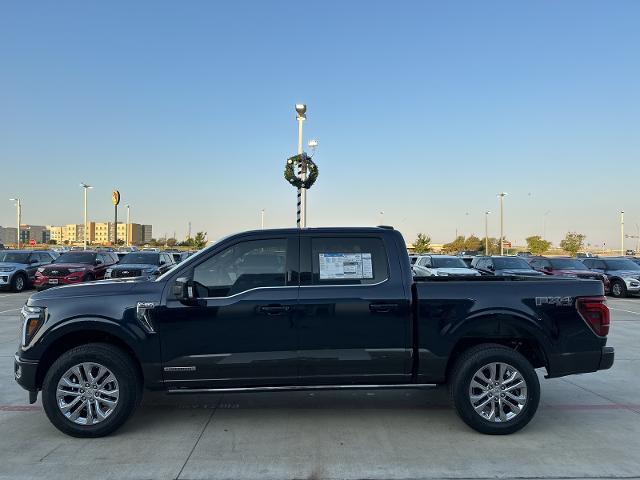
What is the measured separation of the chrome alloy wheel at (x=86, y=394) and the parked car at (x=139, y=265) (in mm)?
12159

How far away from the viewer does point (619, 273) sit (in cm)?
2125

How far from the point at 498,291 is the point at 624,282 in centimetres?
1849

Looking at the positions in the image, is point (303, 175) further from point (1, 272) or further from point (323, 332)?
point (323, 332)

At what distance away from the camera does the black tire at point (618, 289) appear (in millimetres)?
20953

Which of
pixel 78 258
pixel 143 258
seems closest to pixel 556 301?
pixel 143 258

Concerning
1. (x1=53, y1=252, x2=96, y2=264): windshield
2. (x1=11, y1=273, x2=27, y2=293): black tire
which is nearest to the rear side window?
(x1=53, y1=252, x2=96, y2=264): windshield

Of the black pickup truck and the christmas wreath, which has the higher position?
the christmas wreath

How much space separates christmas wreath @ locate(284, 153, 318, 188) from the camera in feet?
68.6

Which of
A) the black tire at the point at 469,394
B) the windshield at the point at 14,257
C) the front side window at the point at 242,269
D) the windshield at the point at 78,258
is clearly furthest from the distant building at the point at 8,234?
the black tire at the point at 469,394

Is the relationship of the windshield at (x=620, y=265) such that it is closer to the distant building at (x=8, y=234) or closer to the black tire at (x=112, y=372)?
the black tire at (x=112, y=372)

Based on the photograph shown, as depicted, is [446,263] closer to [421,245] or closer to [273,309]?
[273,309]

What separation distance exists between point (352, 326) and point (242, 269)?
3.91 feet

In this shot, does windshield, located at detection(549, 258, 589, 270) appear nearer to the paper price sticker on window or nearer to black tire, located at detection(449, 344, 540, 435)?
black tire, located at detection(449, 344, 540, 435)

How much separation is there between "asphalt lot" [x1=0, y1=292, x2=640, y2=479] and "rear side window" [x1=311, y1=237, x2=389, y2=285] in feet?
4.79
